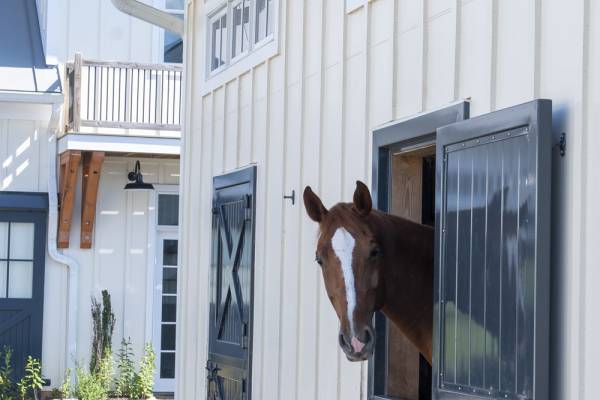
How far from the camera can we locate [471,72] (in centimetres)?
484

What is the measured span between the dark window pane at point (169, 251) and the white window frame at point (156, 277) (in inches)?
2.4

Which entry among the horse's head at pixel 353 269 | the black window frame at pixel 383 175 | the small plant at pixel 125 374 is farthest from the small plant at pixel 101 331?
the horse's head at pixel 353 269

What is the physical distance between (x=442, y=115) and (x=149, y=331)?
10.3 metres

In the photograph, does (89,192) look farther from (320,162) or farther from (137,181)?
(320,162)

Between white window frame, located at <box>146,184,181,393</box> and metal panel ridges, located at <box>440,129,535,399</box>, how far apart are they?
10397 millimetres

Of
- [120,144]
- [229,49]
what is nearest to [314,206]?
[229,49]

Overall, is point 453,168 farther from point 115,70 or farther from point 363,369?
point 115,70

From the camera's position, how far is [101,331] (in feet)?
46.5

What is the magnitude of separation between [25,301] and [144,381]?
180 centimetres

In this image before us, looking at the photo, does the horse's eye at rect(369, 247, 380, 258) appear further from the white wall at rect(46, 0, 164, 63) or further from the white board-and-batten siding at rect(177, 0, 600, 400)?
the white wall at rect(46, 0, 164, 63)

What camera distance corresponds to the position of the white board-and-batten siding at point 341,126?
158 inches

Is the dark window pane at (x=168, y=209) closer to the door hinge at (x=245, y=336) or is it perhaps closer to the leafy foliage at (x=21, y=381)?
the leafy foliage at (x=21, y=381)

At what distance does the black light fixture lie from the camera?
14.3 metres

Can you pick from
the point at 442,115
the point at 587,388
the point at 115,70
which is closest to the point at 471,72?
the point at 442,115
